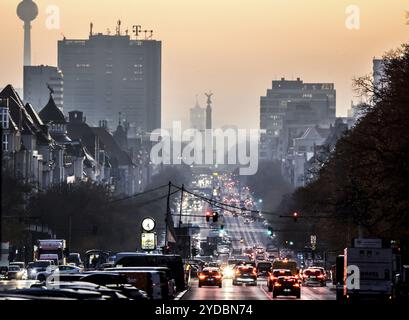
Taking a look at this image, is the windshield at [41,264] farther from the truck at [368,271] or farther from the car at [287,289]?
the truck at [368,271]

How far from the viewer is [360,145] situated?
85.1 meters

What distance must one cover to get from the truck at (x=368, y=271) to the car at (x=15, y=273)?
1477 inches

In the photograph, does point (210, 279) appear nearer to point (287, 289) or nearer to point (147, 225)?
point (287, 289)

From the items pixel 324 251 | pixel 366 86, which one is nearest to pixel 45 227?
pixel 324 251

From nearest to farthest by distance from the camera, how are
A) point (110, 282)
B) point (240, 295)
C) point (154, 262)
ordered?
point (110, 282)
point (154, 262)
point (240, 295)

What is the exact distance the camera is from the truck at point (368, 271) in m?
70.9

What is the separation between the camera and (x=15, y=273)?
106m

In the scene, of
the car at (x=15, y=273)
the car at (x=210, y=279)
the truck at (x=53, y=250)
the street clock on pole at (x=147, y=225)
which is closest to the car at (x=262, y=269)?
the street clock on pole at (x=147, y=225)

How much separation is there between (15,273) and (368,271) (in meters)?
40.2

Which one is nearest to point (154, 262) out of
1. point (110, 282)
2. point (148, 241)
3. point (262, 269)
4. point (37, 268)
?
point (37, 268)

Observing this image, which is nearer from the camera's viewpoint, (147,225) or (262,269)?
(147,225)

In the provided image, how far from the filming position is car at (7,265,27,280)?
104625mm
